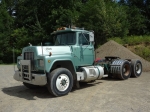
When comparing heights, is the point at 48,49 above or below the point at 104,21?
below

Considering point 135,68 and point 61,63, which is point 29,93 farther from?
point 135,68

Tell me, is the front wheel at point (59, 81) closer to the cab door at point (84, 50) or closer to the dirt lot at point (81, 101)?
the dirt lot at point (81, 101)

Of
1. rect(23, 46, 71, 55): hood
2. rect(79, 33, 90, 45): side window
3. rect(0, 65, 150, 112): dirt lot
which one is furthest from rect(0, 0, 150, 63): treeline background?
rect(0, 65, 150, 112): dirt lot

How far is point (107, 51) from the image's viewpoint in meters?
15.8

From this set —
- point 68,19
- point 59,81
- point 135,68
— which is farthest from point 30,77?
point 68,19

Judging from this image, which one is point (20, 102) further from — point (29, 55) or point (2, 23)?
point (2, 23)

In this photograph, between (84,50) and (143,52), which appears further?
(143,52)

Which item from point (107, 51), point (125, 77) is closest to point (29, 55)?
point (125, 77)

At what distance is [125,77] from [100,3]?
1485cm

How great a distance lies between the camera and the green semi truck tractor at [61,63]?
23.6 ft

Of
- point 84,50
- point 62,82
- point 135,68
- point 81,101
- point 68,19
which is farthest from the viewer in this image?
point 68,19

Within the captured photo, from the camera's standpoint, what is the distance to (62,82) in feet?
24.5

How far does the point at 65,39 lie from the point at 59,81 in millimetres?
2196

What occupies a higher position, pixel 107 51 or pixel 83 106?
pixel 107 51
